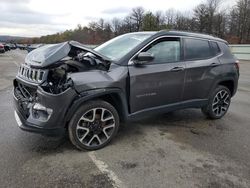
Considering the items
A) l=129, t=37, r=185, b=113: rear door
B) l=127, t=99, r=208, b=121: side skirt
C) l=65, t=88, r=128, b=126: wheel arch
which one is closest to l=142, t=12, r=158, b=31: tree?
l=127, t=99, r=208, b=121: side skirt

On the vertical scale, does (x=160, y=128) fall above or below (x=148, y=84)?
below

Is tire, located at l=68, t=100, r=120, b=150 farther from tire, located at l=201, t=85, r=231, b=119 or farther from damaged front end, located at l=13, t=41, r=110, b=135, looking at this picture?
tire, located at l=201, t=85, r=231, b=119

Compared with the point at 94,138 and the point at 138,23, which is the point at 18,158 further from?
the point at 138,23

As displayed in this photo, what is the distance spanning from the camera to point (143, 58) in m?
4.47

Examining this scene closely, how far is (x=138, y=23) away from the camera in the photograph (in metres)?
83.5

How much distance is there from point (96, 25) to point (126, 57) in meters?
93.0

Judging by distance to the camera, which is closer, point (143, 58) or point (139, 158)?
point (139, 158)

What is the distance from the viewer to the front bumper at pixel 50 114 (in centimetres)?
383

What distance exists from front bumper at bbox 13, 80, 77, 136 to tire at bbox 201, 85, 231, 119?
312 cm

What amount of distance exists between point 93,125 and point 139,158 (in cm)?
83

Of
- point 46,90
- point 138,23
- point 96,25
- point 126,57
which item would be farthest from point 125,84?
point 96,25

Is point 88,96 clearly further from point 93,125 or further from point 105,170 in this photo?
point 105,170

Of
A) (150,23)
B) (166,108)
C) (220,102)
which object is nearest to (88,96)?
(166,108)

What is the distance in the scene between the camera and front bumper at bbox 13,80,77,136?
3.83 meters
